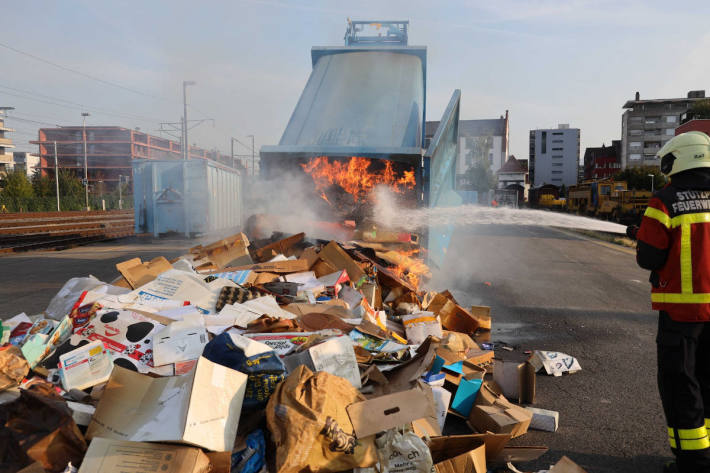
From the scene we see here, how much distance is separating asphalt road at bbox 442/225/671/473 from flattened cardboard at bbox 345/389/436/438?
34.2 inches

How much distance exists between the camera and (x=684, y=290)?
2537mm

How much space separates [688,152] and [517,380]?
1927 mm

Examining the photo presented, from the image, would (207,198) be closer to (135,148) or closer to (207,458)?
(207,458)

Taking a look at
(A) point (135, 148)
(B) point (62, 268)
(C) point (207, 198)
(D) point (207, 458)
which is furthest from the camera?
(A) point (135, 148)

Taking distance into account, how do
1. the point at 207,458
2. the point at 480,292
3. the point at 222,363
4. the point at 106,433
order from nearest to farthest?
1. the point at 207,458
2. the point at 106,433
3. the point at 222,363
4. the point at 480,292

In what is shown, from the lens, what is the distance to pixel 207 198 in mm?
14383

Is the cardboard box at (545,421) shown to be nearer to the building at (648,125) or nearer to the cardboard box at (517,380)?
the cardboard box at (517,380)

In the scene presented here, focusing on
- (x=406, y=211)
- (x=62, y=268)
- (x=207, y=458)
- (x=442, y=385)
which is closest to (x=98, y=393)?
(x=207, y=458)

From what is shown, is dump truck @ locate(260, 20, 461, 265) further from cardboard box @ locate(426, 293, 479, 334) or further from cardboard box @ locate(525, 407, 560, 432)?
cardboard box @ locate(525, 407, 560, 432)

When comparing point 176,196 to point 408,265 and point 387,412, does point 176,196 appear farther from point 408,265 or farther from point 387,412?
point 387,412

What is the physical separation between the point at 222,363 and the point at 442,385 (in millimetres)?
1548

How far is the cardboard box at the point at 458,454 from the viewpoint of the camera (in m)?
2.22

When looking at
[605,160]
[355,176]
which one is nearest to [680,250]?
[355,176]

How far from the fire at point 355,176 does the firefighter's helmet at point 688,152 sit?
4.01 metres
